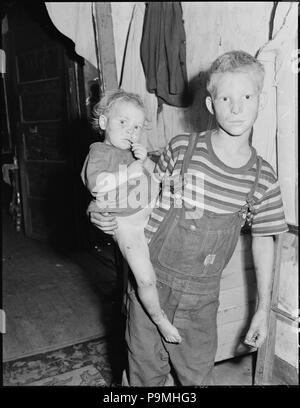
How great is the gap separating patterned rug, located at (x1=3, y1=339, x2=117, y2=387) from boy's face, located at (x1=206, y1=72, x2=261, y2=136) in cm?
188

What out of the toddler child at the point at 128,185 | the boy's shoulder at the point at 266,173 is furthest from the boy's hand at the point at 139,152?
the boy's shoulder at the point at 266,173

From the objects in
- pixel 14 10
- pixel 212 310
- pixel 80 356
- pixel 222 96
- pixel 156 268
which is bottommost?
pixel 80 356

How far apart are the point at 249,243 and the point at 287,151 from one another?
56 cm

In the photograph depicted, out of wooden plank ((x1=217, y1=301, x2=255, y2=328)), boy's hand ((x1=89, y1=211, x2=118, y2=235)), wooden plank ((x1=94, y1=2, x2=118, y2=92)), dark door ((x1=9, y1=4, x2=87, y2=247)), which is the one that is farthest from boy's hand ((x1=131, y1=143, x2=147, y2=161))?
dark door ((x1=9, y1=4, x2=87, y2=247))

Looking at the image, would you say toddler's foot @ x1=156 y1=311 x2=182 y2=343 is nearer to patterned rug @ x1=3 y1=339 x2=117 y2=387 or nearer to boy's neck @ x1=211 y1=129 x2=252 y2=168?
boy's neck @ x1=211 y1=129 x2=252 y2=168

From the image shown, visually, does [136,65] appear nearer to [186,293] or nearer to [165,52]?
[165,52]

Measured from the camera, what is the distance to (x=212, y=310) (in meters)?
1.60

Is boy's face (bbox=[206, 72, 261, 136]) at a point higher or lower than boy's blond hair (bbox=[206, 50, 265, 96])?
lower

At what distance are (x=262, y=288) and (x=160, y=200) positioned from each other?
0.55 meters

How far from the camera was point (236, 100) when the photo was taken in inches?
52.8

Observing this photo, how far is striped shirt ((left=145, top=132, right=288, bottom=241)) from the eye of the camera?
144 cm

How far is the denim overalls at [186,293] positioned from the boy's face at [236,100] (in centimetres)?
17

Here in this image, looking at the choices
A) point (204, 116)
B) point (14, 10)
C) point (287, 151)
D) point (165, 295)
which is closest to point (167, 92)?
point (204, 116)
